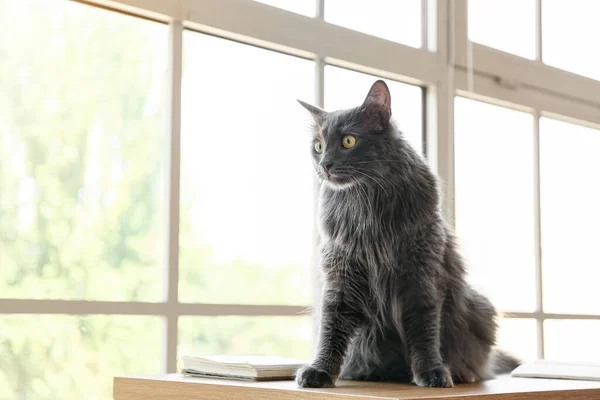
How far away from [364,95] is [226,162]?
52cm

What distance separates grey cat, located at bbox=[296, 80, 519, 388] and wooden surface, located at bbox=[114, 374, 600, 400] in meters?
0.06

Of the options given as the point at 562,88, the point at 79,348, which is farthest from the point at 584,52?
the point at 79,348

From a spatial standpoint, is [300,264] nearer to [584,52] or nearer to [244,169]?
[244,169]

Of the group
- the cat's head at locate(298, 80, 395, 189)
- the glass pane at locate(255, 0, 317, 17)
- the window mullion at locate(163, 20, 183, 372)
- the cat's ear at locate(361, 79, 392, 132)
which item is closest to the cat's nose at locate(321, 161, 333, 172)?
the cat's head at locate(298, 80, 395, 189)

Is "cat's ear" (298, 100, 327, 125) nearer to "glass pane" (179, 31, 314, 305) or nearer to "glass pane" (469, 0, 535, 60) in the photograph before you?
"glass pane" (179, 31, 314, 305)

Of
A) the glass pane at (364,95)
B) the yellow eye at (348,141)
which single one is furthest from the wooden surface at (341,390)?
the glass pane at (364,95)

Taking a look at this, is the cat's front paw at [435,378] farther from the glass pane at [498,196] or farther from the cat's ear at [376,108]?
the glass pane at [498,196]

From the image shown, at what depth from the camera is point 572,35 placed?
9.66 ft

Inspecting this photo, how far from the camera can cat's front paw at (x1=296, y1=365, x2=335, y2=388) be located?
1323 millimetres

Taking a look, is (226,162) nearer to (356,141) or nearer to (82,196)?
(82,196)

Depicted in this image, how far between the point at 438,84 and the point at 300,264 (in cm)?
74

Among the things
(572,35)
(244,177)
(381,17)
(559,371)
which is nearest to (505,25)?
(572,35)

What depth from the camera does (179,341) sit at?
1938 mm

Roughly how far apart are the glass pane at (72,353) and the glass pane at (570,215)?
152cm
